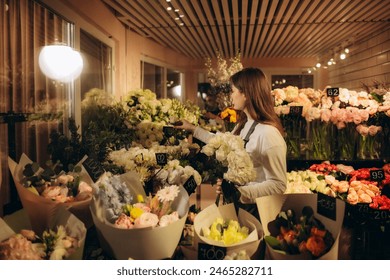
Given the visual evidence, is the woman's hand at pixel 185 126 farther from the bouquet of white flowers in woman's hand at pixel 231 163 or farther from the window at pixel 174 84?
the bouquet of white flowers in woman's hand at pixel 231 163

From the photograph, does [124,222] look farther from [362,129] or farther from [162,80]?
[162,80]

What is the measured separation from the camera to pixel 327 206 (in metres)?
1.19

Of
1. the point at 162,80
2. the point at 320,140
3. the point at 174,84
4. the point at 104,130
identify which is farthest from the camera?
the point at 162,80

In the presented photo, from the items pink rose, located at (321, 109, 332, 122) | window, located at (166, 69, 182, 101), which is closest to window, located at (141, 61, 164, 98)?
window, located at (166, 69, 182, 101)

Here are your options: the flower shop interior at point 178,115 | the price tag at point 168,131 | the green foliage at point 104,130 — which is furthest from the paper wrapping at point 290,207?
the price tag at point 168,131

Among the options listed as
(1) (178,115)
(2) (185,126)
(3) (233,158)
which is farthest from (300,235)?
(1) (178,115)

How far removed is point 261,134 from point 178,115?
1229 mm

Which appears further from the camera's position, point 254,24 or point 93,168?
point 254,24

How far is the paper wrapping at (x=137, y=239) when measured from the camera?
44.1 inches

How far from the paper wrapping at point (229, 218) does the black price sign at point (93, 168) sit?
51 centimetres

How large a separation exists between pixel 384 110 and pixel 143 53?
2063mm

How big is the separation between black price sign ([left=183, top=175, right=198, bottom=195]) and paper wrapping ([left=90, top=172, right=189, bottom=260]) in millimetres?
200

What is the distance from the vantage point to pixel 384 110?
2479 mm
